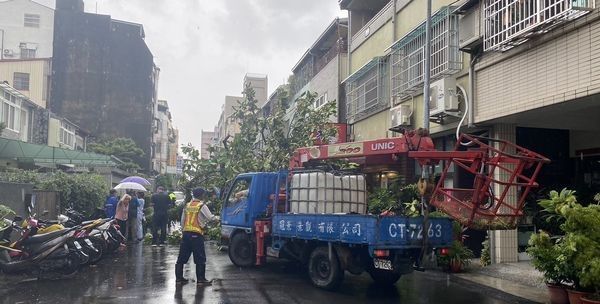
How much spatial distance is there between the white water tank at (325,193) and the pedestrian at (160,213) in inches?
263

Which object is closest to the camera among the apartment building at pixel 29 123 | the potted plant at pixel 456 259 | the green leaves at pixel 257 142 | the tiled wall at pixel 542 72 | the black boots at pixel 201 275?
the tiled wall at pixel 542 72

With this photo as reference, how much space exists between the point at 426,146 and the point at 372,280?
3067 millimetres

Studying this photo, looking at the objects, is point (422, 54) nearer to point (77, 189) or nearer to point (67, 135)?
point (77, 189)

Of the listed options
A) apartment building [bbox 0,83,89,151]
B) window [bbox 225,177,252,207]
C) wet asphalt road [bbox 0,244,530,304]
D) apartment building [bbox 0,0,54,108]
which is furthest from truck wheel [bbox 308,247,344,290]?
apartment building [bbox 0,0,54,108]

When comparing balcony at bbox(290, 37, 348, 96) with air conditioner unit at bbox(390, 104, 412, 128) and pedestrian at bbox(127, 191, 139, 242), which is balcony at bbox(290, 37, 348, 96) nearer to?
air conditioner unit at bbox(390, 104, 412, 128)

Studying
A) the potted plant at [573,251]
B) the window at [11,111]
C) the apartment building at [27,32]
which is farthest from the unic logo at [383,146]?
the apartment building at [27,32]

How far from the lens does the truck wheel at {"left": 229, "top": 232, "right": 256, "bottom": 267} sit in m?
11.9

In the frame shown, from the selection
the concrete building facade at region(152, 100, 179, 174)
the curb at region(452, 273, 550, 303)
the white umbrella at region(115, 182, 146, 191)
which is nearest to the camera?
the curb at region(452, 273, 550, 303)

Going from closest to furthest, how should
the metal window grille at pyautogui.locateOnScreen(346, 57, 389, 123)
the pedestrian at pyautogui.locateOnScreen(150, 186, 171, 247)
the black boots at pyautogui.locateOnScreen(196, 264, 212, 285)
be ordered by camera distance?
the black boots at pyautogui.locateOnScreen(196, 264, 212, 285) < the pedestrian at pyautogui.locateOnScreen(150, 186, 171, 247) < the metal window grille at pyautogui.locateOnScreen(346, 57, 389, 123)

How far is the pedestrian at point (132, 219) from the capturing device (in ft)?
56.3

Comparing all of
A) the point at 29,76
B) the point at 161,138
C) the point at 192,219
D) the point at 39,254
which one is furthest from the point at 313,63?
the point at 161,138

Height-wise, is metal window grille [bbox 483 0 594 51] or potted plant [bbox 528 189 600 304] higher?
metal window grille [bbox 483 0 594 51]

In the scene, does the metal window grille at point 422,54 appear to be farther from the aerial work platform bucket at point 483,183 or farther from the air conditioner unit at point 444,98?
the aerial work platform bucket at point 483,183

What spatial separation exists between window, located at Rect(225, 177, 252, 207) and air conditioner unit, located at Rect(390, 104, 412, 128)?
5349 millimetres
